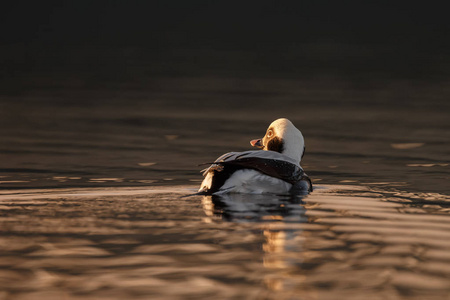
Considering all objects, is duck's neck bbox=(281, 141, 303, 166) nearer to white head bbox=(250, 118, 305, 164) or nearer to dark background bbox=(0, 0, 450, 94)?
white head bbox=(250, 118, 305, 164)

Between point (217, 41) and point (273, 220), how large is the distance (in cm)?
3440

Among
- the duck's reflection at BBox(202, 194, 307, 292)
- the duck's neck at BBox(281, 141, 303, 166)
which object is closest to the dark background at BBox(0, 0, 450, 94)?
the duck's neck at BBox(281, 141, 303, 166)

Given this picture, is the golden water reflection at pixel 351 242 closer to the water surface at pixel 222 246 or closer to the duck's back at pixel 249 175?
the water surface at pixel 222 246

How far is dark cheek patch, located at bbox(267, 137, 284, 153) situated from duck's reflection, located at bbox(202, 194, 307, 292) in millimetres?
1483

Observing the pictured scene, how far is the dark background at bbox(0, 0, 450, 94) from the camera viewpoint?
2947 centimetres

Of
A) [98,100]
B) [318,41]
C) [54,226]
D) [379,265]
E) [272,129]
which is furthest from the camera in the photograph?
[318,41]

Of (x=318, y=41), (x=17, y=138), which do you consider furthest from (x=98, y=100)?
(x=318, y=41)

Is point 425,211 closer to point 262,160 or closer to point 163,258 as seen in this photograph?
point 262,160

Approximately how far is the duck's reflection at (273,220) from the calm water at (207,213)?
0.02m

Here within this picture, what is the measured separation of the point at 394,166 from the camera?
13102mm

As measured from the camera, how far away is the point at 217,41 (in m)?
42.7

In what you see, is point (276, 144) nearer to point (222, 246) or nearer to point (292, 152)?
point (292, 152)

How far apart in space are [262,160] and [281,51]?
27923 millimetres

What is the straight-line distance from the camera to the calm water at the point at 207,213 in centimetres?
657
